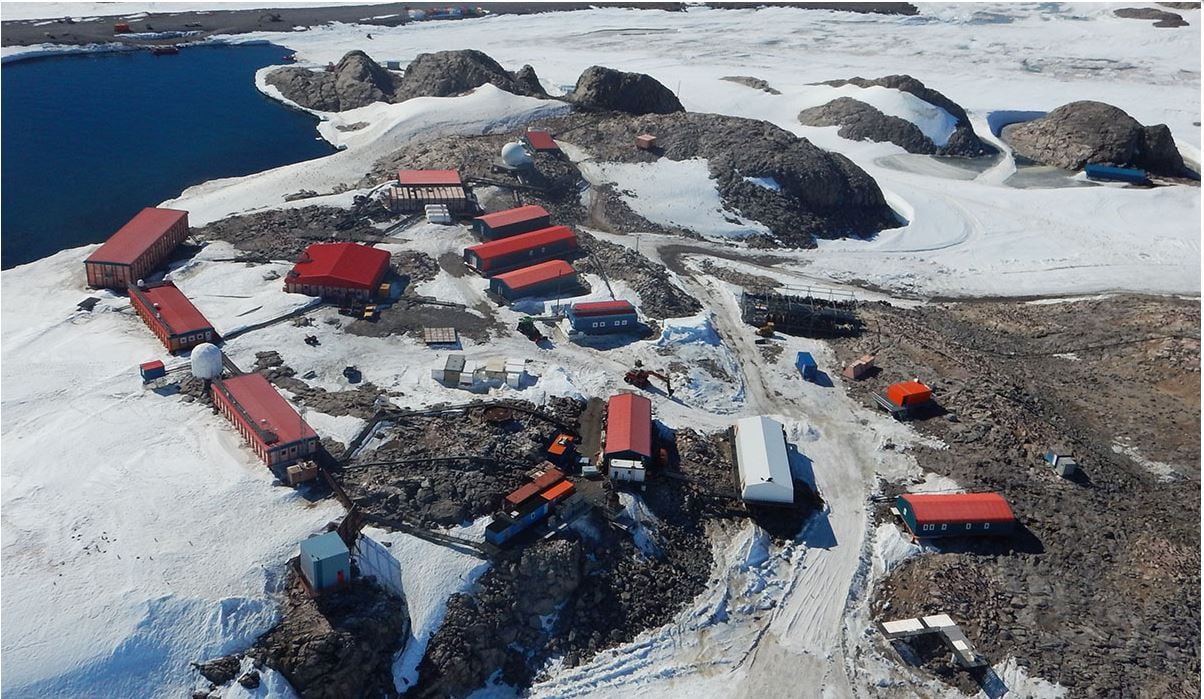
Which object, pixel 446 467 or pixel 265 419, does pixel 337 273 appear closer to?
pixel 265 419

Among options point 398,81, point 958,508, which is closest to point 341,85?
point 398,81

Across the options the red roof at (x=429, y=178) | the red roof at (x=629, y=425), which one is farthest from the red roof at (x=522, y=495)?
the red roof at (x=429, y=178)

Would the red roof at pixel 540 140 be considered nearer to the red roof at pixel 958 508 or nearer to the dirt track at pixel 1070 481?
the dirt track at pixel 1070 481

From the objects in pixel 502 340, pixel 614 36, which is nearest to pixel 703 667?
pixel 502 340

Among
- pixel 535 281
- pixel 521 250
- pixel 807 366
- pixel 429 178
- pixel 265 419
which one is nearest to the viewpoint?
pixel 265 419

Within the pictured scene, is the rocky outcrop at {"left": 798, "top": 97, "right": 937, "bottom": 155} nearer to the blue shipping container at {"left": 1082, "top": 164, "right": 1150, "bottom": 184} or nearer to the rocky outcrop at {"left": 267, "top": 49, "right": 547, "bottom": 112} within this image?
the blue shipping container at {"left": 1082, "top": 164, "right": 1150, "bottom": 184}

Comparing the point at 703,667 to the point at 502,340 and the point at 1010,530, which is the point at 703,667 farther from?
the point at 502,340

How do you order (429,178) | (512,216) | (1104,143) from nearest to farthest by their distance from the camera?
(512,216)
(429,178)
(1104,143)

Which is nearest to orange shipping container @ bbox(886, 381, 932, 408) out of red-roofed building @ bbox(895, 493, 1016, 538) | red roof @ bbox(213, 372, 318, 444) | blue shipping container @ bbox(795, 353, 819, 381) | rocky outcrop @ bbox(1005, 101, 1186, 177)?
blue shipping container @ bbox(795, 353, 819, 381)

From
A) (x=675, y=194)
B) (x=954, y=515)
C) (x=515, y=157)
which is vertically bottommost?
(x=954, y=515)
